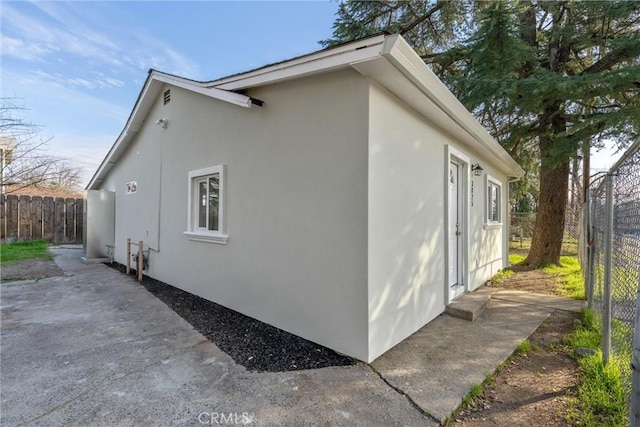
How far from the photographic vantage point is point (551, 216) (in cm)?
905

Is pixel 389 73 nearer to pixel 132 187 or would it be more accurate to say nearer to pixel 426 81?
pixel 426 81

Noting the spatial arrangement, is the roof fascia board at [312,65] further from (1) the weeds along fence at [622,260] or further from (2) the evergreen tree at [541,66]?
(2) the evergreen tree at [541,66]

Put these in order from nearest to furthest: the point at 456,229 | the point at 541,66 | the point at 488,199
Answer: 1. the point at 456,229
2. the point at 488,199
3. the point at 541,66

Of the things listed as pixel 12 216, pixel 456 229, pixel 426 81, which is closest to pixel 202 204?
pixel 426 81

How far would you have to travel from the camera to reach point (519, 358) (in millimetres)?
3436

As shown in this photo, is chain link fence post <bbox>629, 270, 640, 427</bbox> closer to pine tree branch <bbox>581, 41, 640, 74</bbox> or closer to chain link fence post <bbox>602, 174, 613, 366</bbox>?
chain link fence post <bbox>602, 174, 613, 366</bbox>

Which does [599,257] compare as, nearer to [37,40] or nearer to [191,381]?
[191,381]

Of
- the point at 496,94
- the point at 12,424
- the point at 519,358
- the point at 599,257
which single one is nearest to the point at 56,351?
the point at 12,424

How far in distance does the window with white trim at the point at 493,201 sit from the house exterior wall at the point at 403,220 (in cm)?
297

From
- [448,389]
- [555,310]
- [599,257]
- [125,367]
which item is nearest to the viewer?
[448,389]

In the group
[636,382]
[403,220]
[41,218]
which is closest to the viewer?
[636,382]

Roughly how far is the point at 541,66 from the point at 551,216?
4.20 meters

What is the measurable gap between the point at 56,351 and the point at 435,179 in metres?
5.24

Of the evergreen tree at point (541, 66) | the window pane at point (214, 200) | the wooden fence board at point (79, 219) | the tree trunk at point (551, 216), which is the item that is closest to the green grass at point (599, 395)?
the evergreen tree at point (541, 66)
